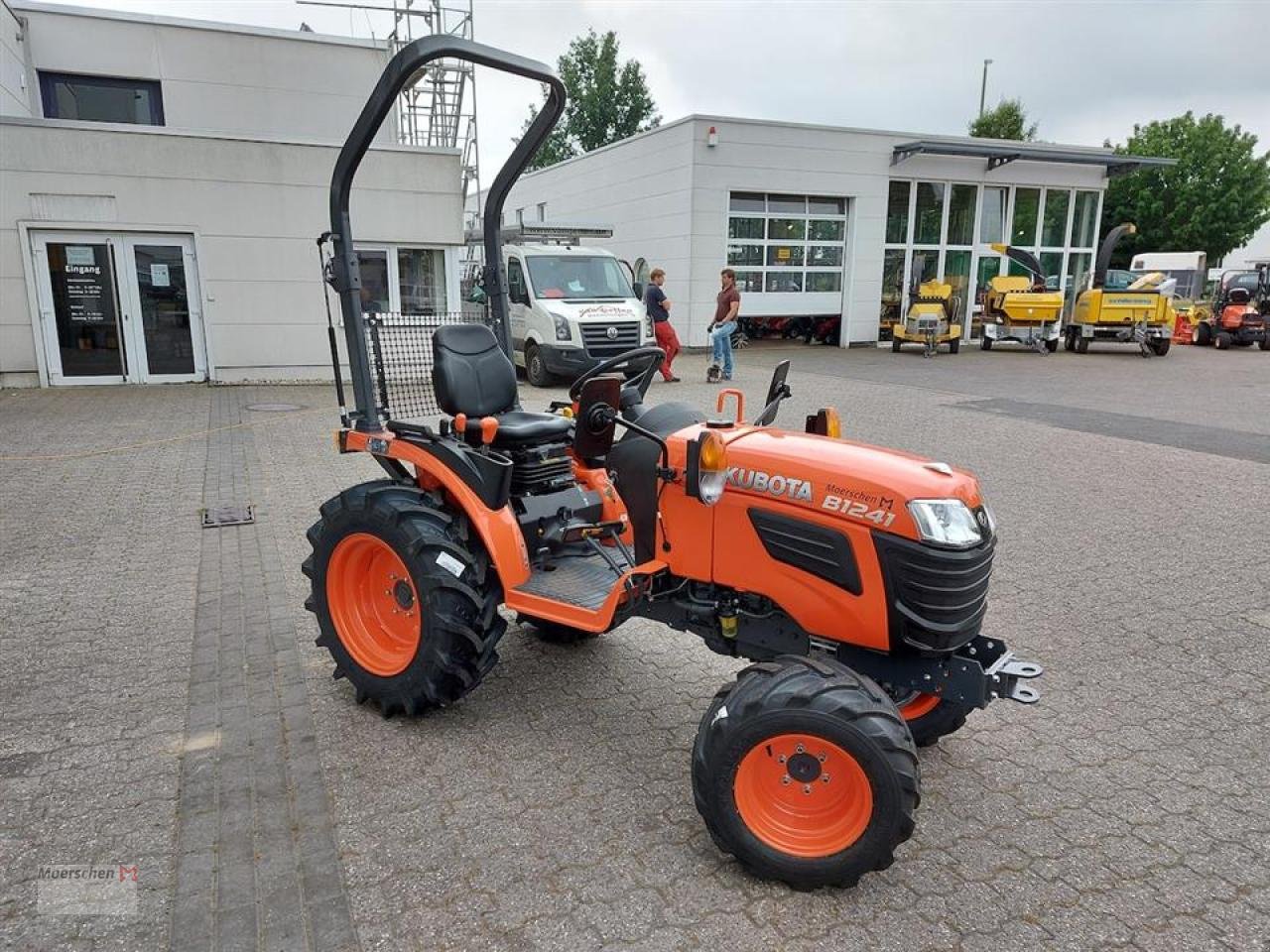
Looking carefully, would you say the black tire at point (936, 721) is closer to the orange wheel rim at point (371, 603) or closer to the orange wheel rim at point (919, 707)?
the orange wheel rim at point (919, 707)

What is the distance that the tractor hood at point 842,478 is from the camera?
8.74ft

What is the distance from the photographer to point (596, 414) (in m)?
3.11

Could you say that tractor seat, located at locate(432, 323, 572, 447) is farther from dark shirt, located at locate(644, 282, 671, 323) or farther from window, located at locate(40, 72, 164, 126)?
window, located at locate(40, 72, 164, 126)

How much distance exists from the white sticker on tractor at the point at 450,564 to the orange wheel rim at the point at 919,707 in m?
1.70

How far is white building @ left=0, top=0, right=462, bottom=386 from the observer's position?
11.9 meters

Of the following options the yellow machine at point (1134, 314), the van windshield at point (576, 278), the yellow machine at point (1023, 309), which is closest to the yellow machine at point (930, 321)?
the yellow machine at point (1023, 309)

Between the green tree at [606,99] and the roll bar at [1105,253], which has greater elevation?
the green tree at [606,99]

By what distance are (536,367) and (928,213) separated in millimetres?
12310

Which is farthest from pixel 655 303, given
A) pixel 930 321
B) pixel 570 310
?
pixel 930 321

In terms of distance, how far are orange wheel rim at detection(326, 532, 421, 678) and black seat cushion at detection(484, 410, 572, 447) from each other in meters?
0.68

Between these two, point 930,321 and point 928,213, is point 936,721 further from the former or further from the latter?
point 928,213

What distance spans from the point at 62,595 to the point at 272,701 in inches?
79.3

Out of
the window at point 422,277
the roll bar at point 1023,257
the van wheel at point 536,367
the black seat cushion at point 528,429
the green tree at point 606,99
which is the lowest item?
the van wheel at point 536,367

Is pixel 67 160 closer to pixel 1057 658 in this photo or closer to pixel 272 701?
pixel 272 701
